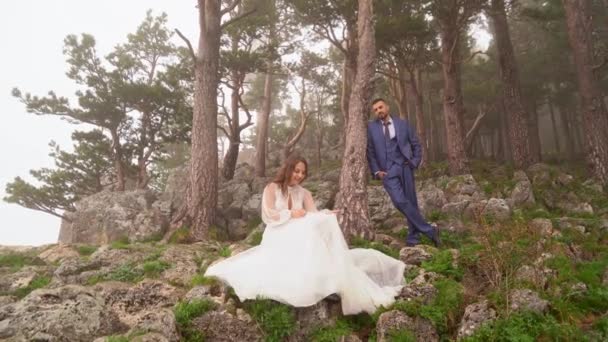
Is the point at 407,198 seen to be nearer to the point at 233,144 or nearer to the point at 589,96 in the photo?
the point at 589,96

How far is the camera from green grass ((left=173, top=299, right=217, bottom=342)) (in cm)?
368

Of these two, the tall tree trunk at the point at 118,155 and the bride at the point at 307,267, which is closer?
the bride at the point at 307,267

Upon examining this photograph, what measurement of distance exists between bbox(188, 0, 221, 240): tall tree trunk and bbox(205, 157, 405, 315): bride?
16.5 ft

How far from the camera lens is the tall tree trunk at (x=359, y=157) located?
6.77 metres

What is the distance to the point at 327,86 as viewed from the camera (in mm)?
22516

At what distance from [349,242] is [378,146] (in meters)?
1.88

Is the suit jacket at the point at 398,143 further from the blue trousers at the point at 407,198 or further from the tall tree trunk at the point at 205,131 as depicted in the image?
the tall tree trunk at the point at 205,131

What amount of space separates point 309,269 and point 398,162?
3.10 meters

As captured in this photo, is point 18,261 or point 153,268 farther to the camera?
point 18,261

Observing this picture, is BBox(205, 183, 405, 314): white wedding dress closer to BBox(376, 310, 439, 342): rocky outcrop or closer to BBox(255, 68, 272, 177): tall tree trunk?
BBox(376, 310, 439, 342): rocky outcrop

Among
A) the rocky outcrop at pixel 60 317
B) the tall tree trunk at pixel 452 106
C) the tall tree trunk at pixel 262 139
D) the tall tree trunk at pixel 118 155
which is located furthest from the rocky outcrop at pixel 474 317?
the tall tree trunk at pixel 118 155

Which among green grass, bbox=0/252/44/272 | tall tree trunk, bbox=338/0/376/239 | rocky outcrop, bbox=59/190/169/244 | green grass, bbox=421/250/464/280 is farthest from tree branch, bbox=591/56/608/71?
green grass, bbox=0/252/44/272

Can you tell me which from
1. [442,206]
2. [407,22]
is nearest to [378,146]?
[442,206]

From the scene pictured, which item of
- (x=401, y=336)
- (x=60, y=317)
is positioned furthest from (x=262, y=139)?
(x=401, y=336)
